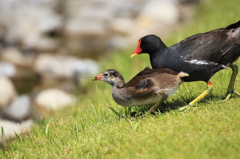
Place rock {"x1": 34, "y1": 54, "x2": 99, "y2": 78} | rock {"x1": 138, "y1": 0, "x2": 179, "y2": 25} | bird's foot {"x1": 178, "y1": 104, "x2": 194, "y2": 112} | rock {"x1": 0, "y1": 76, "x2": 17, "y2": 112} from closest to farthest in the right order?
1. bird's foot {"x1": 178, "y1": 104, "x2": 194, "y2": 112}
2. rock {"x1": 0, "y1": 76, "x2": 17, "y2": 112}
3. rock {"x1": 34, "y1": 54, "x2": 99, "y2": 78}
4. rock {"x1": 138, "y1": 0, "x2": 179, "y2": 25}

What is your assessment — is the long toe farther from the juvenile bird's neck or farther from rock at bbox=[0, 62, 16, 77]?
rock at bbox=[0, 62, 16, 77]

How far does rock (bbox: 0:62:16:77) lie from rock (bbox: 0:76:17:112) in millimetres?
1657

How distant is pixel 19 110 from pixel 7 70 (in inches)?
130

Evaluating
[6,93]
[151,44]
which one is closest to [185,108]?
[151,44]

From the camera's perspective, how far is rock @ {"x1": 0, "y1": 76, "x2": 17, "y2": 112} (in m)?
9.05

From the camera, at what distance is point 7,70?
11.3m

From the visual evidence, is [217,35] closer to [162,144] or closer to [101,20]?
[162,144]

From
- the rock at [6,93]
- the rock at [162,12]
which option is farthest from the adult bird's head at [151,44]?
the rock at [162,12]

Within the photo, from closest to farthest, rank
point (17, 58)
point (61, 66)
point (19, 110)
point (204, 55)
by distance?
point (204, 55), point (19, 110), point (61, 66), point (17, 58)

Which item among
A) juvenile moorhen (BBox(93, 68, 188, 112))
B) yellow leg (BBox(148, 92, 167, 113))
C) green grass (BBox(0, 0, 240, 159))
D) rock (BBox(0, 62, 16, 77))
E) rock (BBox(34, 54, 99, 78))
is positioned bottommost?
green grass (BBox(0, 0, 240, 159))

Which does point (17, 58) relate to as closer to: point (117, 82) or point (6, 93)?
point (6, 93)

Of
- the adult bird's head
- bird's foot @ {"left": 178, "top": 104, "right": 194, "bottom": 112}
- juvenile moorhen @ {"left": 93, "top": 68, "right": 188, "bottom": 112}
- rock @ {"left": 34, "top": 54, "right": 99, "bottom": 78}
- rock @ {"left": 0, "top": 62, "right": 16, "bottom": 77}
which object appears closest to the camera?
juvenile moorhen @ {"left": 93, "top": 68, "right": 188, "bottom": 112}

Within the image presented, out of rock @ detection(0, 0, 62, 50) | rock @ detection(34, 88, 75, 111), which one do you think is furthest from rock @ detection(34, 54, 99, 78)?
rock @ detection(0, 0, 62, 50)

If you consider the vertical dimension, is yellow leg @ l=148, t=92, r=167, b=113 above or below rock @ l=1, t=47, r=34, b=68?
below
